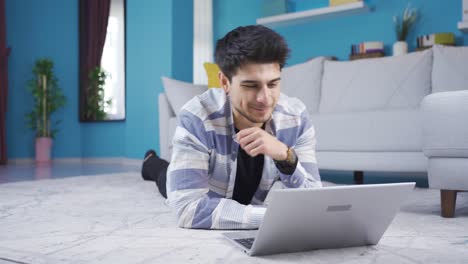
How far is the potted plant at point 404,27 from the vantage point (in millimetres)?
4414

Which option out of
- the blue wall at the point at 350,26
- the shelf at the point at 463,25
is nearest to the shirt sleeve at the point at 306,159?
the shelf at the point at 463,25

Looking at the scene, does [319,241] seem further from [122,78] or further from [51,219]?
[122,78]

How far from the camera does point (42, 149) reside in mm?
Result: 5941

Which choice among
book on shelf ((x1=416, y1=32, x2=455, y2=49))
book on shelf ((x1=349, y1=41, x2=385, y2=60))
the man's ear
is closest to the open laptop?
the man's ear

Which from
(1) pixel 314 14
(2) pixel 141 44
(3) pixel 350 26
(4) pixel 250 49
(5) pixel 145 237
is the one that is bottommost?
(5) pixel 145 237

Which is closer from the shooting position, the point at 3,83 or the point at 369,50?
the point at 369,50

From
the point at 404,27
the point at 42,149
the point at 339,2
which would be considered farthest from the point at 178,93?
the point at 42,149

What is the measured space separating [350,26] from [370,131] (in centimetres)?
228

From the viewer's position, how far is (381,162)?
2887 millimetres

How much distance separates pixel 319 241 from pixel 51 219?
1088mm

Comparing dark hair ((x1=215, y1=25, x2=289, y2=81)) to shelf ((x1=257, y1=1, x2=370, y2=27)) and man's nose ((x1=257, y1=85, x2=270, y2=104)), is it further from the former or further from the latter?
shelf ((x1=257, y1=1, x2=370, y2=27))

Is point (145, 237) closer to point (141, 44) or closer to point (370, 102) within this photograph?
point (370, 102)

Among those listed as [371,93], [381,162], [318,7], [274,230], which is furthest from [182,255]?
[318,7]

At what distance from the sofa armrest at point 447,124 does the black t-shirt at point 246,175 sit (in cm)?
76
